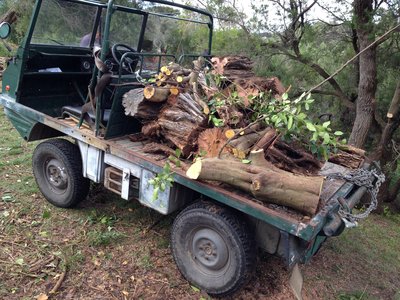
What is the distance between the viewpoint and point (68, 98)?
5.02 meters

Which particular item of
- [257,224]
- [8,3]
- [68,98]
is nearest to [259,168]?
[257,224]

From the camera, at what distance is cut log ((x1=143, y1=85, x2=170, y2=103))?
10.7 ft

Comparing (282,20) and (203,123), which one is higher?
(282,20)

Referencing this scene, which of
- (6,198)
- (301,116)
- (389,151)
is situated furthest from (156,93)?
(389,151)

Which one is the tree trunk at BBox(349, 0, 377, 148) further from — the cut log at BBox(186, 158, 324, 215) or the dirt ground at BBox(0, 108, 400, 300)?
the cut log at BBox(186, 158, 324, 215)

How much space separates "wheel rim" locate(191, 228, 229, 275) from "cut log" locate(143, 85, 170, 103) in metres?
1.25

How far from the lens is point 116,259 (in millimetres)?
3441

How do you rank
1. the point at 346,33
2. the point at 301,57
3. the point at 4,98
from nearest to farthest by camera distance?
the point at 4,98
the point at 346,33
the point at 301,57

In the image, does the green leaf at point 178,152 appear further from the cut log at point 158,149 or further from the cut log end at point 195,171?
the cut log end at point 195,171

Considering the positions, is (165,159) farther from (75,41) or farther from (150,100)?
(75,41)

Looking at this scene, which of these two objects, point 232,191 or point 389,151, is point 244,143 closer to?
point 232,191

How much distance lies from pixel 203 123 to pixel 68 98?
8.70 ft

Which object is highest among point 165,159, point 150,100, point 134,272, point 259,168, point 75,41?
point 75,41

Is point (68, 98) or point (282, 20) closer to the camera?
point (68, 98)
